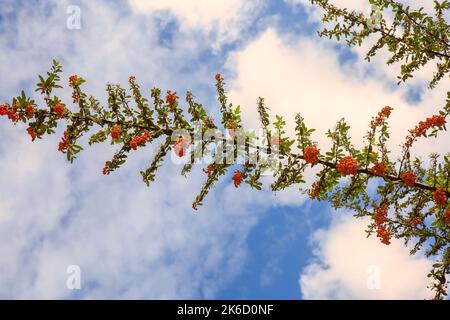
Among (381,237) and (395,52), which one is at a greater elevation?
(395,52)

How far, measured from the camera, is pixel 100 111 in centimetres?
720

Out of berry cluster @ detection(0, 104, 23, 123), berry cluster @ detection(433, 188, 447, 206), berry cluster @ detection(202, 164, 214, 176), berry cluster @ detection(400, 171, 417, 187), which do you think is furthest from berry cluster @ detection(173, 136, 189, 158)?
berry cluster @ detection(433, 188, 447, 206)

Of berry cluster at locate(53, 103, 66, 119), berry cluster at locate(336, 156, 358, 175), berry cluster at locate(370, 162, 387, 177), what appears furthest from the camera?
berry cluster at locate(53, 103, 66, 119)

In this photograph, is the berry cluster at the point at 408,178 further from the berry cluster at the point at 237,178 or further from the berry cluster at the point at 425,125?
the berry cluster at the point at 237,178

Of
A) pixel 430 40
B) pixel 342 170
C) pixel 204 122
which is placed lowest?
pixel 342 170

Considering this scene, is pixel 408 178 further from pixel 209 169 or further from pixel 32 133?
pixel 32 133

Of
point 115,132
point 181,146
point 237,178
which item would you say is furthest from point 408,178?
point 115,132

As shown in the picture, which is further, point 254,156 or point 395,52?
point 395,52

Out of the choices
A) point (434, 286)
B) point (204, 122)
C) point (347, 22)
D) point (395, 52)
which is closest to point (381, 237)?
point (434, 286)

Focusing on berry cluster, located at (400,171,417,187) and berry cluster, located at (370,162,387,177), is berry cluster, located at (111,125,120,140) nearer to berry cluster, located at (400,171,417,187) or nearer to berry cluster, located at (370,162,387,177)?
berry cluster, located at (370,162,387,177)

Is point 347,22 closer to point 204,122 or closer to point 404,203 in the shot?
point 404,203

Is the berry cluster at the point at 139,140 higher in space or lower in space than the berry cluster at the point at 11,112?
lower

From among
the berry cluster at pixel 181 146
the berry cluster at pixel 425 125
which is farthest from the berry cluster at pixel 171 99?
the berry cluster at pixel 425 125

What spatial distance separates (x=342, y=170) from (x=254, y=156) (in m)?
1.54
